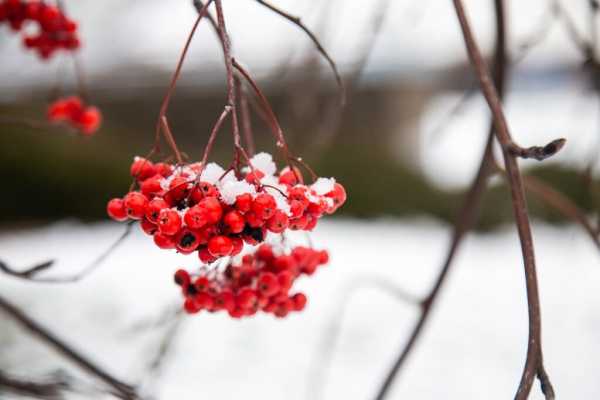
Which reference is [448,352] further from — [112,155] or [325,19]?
[112,155]

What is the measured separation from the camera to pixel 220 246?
0.74m

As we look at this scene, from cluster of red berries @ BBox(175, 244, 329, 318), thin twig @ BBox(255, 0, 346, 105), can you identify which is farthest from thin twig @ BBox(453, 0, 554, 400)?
cluster of red berries @ BBox(175, 244, 329, 318)

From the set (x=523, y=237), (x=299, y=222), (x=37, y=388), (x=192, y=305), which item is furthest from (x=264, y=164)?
(x=37, y=388)

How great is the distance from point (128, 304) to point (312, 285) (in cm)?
109

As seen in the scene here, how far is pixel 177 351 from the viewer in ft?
9.25

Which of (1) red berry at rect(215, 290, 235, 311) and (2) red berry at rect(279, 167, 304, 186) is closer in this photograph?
(2) red berry at rect(279, 167, 304, 186)

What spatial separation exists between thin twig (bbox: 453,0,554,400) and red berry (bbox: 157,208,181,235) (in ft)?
1.58

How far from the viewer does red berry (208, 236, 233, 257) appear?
2.44ft

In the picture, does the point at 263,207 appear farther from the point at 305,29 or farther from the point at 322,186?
the point at 305,29

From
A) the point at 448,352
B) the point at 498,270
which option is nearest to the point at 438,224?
the point at 498,270

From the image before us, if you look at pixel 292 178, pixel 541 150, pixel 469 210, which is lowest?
pixel 292 178

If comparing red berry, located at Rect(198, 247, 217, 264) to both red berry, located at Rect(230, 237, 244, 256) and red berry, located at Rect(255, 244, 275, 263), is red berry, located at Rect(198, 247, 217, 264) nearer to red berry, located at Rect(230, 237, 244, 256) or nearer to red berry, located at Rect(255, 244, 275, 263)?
red berry, located at Rect(230, 237, 244, 256)

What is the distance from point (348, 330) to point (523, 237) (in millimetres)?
2311

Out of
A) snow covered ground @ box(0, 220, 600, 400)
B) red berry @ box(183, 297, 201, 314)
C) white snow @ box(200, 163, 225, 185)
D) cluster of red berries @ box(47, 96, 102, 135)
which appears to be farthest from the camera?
snow covered ground @ box(0, 220, 600, 400)
